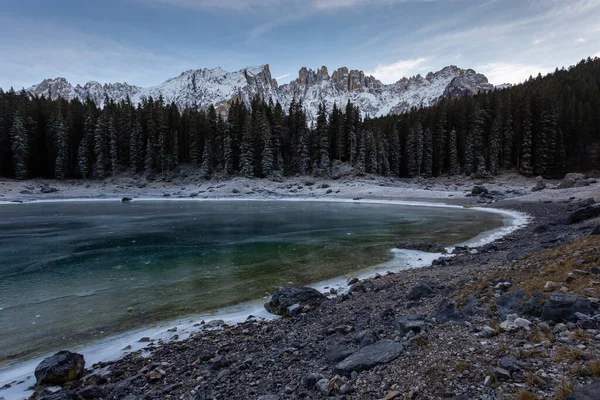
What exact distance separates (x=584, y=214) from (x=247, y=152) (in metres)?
63.1

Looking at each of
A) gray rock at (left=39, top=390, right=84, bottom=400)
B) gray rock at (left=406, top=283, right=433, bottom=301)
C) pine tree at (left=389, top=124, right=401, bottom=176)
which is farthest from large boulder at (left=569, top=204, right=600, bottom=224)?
pine tree at (left=389, top=124, right=401, bottom=176)

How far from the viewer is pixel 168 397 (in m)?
5.16

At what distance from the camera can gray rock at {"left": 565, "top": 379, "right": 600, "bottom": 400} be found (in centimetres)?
292

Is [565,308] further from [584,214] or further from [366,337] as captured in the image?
[584,214]

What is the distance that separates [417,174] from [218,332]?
7722 centimetres

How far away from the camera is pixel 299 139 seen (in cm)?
7888

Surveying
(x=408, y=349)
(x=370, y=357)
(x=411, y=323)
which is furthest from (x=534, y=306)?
(x=370, y=357)

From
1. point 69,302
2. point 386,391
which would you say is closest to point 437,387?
point 386,391

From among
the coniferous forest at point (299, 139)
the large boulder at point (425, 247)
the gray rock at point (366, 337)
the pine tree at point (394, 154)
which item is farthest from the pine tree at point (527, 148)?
the gray rock at point (366, 337)

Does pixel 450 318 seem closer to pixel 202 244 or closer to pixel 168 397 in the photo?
pixel 168 397

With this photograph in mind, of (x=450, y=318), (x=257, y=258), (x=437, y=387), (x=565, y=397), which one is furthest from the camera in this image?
(x=257, y=258)

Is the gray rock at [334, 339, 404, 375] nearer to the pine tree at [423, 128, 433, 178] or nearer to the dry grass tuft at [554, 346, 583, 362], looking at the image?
the dry grass tuft at [554, 346, 583, 362]

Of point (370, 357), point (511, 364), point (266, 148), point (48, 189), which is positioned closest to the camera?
point (511, 364)

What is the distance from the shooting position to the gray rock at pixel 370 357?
4855 millimetres
